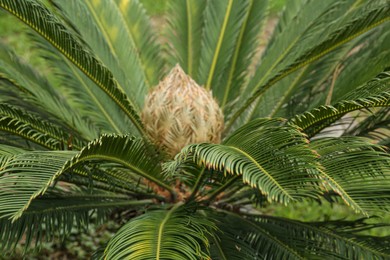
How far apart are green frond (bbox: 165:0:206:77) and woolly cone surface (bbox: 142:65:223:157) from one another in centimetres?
100

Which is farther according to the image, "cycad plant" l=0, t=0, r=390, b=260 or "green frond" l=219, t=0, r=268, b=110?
"green frond" l=219, t=0, r=268, b=110

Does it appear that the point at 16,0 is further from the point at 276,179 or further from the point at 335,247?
the point at 335,247

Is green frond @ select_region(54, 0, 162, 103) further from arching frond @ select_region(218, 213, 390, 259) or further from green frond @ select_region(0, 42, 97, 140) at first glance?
arching frond @ select_region(218, 213, 390, 259)

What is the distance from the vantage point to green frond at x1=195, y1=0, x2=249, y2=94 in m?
4.36

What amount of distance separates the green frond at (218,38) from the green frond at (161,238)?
1511 millimetres

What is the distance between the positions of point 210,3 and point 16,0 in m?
1.69

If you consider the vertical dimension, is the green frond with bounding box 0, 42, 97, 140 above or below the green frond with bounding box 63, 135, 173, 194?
above

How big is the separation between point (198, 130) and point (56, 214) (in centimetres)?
87

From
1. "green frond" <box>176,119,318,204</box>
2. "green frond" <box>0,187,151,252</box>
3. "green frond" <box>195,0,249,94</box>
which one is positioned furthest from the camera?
"green frond" <box>195,0,249,94</box>

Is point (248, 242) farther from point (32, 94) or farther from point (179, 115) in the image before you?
point (32, 94)

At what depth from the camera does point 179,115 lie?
3.52 m

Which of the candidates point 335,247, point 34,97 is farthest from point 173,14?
point 335,247

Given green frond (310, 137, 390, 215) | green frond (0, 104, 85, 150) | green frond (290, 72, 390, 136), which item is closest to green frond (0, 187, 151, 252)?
green frond (0, 104, 85, 150)

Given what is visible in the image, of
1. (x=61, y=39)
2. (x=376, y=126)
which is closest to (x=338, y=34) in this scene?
(x=376, y=126)
